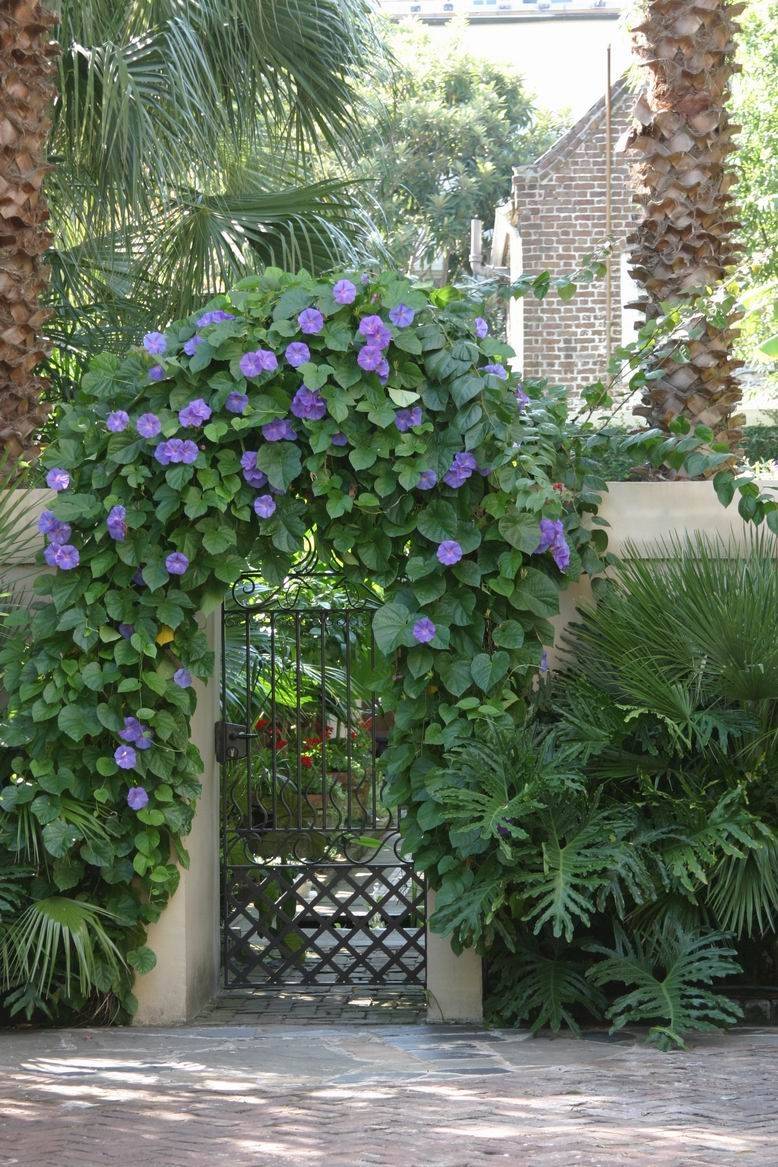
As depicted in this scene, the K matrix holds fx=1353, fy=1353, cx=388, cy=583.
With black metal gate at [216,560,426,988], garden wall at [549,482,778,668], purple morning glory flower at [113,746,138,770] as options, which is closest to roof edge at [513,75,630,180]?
black metal gate at [216,560,426,988]

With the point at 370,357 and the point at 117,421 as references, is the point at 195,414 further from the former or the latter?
the point at 370,357

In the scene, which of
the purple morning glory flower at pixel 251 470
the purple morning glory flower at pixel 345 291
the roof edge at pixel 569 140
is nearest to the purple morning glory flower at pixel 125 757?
the purple morning glory flower at pixel 251 470

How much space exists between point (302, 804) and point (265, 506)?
2187 mm

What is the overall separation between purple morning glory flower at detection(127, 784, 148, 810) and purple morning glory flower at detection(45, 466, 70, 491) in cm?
116

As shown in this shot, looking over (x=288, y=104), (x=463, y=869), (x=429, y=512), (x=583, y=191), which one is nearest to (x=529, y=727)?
(x=463, y=869)

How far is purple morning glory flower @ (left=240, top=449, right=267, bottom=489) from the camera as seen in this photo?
4969 millimetres

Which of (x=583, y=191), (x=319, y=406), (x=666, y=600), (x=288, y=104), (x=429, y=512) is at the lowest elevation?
(x=666, y=600)

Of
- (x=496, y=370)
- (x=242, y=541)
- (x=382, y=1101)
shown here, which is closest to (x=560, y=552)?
(x=496, y=370)

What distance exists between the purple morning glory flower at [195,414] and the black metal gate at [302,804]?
1002mm

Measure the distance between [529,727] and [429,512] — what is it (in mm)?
877

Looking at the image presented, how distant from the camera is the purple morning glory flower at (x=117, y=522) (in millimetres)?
4973

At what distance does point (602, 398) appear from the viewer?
18.2 feet

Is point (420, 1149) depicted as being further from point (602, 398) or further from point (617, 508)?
point (602, 398)

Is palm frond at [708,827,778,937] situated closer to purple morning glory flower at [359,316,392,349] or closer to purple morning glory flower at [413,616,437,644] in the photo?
purple morning glory flower at [413,616,437,644]
